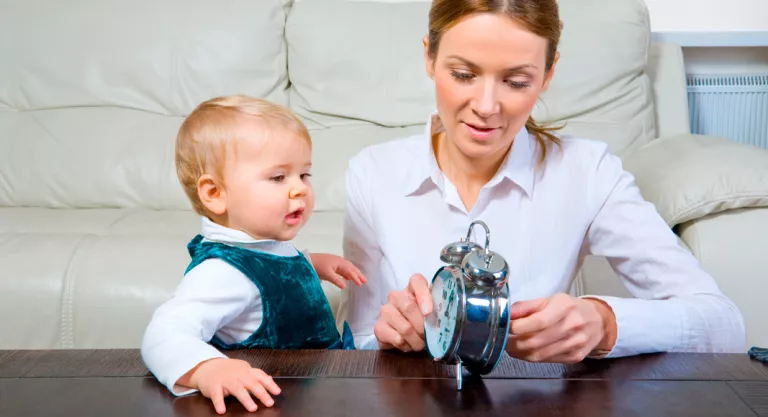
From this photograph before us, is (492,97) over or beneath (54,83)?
over

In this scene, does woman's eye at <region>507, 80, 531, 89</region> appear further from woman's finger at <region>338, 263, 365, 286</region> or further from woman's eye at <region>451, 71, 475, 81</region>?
woman's finger at <region>338, 263, 365, 286</region>

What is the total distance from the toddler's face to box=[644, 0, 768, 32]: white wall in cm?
223

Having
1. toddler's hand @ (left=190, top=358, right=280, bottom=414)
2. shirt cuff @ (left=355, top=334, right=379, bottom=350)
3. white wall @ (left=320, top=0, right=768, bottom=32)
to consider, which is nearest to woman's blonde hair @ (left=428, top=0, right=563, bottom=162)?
shirt cuff @ (left=355, top=334, right=379, bottom=350)

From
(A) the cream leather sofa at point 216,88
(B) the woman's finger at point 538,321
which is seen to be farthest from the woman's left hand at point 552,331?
(A) the cream leather sofa at point 216,88

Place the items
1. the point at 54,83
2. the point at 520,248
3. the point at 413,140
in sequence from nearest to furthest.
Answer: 1. the point at 520,248
2. the point at 413,140
3. the point at 54,83

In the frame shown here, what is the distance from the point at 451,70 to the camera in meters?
1.20

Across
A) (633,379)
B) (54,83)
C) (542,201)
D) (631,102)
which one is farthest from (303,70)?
(633,379)

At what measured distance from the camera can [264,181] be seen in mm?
1122

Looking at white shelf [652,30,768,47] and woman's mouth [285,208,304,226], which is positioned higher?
white shelf [652,30,768,47]

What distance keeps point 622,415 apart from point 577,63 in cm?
195

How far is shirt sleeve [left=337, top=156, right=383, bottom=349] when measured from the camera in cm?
142

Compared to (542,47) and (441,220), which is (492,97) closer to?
(542,47)

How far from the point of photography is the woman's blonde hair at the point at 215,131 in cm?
113

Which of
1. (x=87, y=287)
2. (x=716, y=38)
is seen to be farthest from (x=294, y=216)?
(x=716, y=38)
